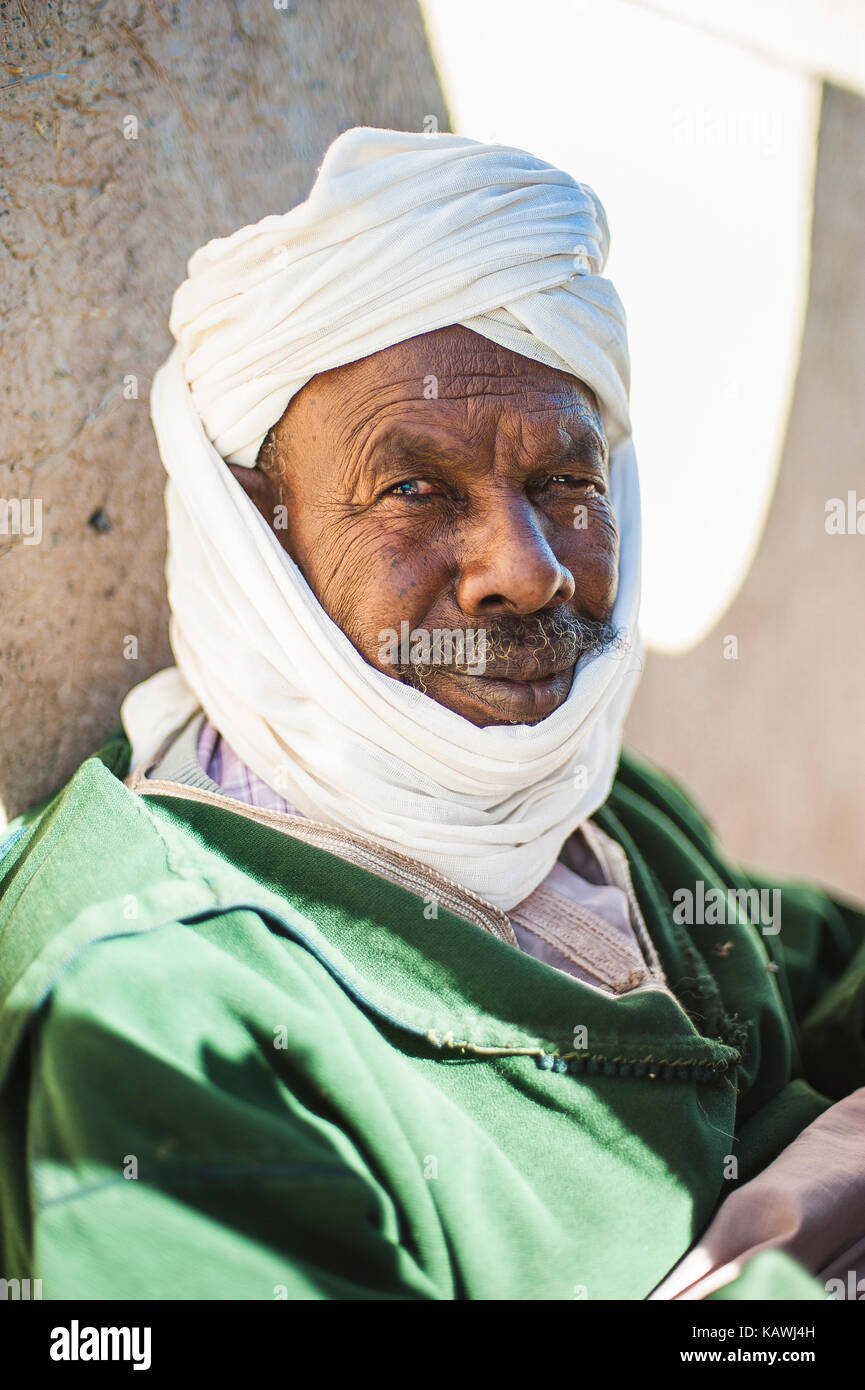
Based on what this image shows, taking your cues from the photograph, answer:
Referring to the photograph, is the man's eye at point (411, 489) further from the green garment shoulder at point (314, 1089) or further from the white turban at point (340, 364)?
the green garment shoulder at point (314, 1089)

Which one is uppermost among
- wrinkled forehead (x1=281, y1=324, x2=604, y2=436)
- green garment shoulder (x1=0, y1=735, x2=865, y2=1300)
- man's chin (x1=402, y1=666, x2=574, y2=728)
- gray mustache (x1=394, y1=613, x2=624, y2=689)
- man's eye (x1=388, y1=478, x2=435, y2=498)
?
wrinkled forehead (x1=281, y1=324, x2=604, y2=436)

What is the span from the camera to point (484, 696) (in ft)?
6.15

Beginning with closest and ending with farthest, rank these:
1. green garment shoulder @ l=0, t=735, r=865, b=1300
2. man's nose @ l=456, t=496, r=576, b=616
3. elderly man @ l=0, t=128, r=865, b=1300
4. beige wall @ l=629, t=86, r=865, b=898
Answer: green garment shoulder @ l=0, t=735, r=865, b=1300 → elderly man @ l=0, t=128, r=865, b=1300 → man's nose @ l=456, t=496, r=576, b=616 → beige wall @ l=629, t=86, r=865, b=898

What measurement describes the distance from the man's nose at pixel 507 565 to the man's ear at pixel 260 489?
0.40 meters

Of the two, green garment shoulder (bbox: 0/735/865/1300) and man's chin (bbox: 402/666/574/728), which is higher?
man's chin (bbox: 402/666/574/728)

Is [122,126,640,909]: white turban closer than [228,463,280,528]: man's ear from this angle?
Yes

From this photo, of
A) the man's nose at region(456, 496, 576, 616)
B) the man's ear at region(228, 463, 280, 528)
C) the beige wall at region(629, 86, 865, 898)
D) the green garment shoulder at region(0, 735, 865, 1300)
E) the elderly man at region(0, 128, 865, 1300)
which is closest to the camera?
the green garment shoulder at region(0, 735, 865, 1300)

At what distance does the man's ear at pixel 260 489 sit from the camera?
203 centimetres

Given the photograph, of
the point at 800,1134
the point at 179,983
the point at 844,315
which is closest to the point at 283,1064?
the point at 179,983

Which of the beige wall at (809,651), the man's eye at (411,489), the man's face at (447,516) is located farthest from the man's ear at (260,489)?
the beige wall at (809,651)

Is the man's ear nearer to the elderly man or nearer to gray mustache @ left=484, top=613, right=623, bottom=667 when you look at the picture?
the elderly man

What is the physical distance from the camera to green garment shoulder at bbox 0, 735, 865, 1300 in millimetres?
1276

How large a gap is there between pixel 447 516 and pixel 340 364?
1.08ft

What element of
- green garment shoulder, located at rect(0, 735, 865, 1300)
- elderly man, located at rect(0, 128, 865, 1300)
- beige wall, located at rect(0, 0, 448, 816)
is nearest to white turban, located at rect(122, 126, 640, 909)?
elderly man, located at rect(0, 128, 865, 1300)
